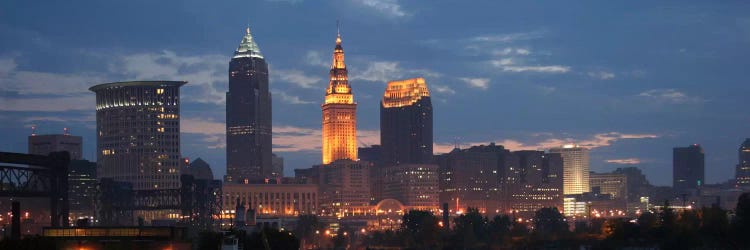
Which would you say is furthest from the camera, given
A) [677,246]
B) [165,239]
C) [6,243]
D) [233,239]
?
[677,246]

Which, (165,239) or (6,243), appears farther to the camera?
(165,239)

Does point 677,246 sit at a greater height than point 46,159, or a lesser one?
lesser

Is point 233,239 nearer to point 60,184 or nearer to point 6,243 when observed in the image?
point 6,243

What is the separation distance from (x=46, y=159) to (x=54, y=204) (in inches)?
224

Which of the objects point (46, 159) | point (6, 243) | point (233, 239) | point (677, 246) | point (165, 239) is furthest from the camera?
point (677, 246)

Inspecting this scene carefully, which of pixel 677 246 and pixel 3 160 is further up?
pixel 3 160

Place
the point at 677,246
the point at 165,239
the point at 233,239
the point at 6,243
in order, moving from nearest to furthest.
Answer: the point at 6,243 < the point at 233,239 < the point at 165,239 < the point at 677,246

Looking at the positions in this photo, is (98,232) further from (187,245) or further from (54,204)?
(54,204)

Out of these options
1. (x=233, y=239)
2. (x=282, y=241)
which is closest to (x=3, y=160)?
(x=282, y=241)

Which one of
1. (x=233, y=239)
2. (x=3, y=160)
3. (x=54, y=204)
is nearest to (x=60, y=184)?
(x=54, y=204)

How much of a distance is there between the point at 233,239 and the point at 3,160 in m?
53.5

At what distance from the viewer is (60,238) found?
5492 inches

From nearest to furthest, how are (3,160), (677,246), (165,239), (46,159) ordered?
1. (165,239)
2. (3,160)
3. (46,159)
4. (677,246)

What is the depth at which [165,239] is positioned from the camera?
449 feet
